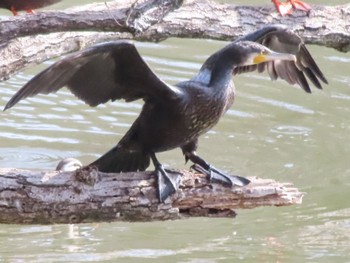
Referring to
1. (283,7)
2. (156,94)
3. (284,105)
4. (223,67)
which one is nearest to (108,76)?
(156,94)

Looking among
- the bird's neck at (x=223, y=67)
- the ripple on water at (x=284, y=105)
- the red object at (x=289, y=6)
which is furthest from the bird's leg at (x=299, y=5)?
the ripple on water at (x=284, y=105)

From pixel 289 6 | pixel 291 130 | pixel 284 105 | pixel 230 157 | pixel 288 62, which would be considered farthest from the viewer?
pixel 284 105

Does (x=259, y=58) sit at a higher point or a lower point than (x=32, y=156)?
higher

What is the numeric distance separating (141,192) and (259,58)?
0.88 m

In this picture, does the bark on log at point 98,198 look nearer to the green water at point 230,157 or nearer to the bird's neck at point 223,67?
the bird's neck at point 223,67

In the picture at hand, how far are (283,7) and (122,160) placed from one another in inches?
79.0

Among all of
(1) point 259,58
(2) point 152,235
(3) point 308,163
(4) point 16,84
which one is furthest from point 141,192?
(4) point 16,84

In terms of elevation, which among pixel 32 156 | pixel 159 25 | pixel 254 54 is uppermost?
pixel 254 54

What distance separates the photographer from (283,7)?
276 inches

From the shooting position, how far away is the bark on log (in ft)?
16.0

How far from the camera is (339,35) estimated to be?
267 inches

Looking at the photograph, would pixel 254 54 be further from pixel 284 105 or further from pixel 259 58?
pixel 284 105

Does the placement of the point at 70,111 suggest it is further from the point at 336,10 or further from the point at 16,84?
the point at 336,10

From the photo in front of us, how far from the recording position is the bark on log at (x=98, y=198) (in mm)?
4891
